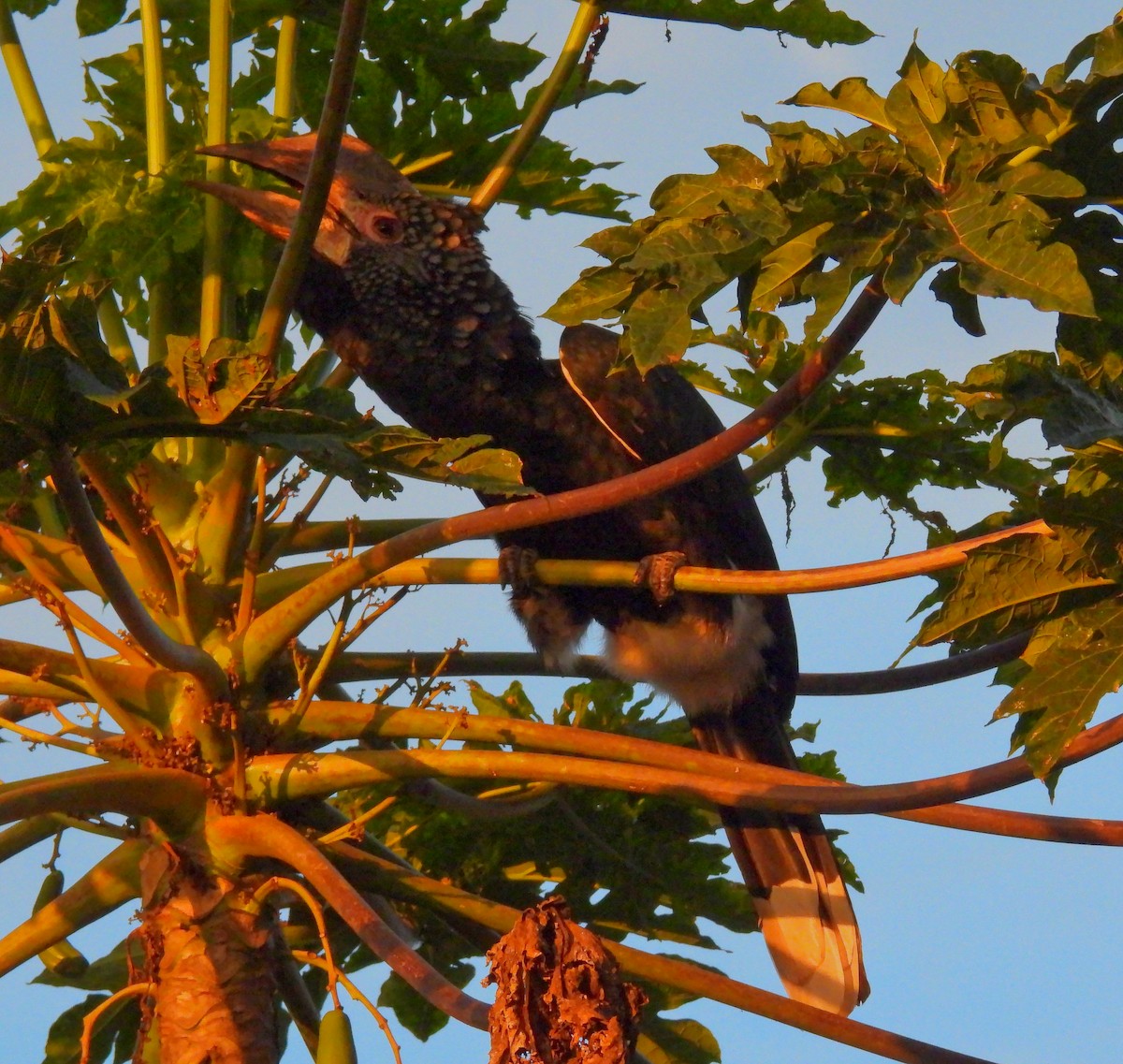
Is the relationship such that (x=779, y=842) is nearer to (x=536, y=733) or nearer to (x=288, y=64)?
(x=536, y=733)

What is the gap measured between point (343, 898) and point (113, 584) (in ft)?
1.61

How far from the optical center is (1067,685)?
6.01 feet

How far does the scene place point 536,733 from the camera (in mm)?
2197

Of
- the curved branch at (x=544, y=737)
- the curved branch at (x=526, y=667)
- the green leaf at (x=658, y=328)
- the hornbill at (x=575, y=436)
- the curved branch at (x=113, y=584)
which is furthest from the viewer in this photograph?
the hornbill at (x=575, y=436)

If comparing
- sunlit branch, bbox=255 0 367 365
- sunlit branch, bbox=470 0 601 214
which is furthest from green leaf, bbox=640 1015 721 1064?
sunlit branch, bbox=470 0 601 214

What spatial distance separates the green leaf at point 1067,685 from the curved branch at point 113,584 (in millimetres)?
1090

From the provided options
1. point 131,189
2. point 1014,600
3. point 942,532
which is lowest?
point 1014,600

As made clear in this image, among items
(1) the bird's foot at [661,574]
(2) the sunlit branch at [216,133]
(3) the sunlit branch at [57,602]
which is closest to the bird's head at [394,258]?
(2) the sunlit branch at [216,133]

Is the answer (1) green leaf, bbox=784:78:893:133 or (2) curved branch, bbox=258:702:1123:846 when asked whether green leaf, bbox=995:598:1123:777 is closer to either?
(2) curved branch, bbox=258:702:1123:846

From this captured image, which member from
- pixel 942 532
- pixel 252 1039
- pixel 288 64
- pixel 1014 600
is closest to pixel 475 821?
Answer: pixel 252 1039

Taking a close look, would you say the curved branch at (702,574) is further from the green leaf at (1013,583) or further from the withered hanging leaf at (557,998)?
the withered hanging leaf at (557,998)

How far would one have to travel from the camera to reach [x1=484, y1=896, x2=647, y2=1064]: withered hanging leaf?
1.46 metres

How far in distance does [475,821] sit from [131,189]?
1.31m

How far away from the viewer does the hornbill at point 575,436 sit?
115 inches
